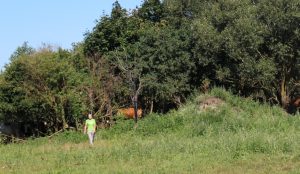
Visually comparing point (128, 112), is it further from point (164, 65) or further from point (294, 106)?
point (294, 106)

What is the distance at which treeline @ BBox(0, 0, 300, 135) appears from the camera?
2670 centimetres

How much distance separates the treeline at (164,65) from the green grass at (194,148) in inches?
110

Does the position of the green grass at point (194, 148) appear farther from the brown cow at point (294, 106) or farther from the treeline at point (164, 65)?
the brown cow at point (294, 106)

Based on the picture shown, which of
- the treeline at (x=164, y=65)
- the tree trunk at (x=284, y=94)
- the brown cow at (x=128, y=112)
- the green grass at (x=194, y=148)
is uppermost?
the treeline at (x=164, y=65)

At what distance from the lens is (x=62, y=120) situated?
29.1 metres

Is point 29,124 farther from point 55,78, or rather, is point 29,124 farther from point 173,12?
point 173,12

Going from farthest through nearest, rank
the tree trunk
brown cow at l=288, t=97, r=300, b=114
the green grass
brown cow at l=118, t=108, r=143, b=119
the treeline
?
brown cow at l=118, t=108, r=143, b=119
brown cow at l=288, t=97, r=300, b=114
the tree trunk
the treeline
the green grass

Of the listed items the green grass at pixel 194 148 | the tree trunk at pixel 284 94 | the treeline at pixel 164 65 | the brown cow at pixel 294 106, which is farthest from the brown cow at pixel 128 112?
the brown cow at pixel 294 106

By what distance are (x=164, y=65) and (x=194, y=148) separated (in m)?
14.0

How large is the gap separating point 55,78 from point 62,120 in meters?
2.58

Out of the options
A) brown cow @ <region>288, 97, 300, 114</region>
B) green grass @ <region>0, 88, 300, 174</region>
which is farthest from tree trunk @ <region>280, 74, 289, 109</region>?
green grass @ <region>0, 88, 300, 174</region>

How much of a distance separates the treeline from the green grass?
2797 mm

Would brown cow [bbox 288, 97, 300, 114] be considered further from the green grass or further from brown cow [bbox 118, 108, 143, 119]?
brown cow [bbox 118, 108, 143, 119]

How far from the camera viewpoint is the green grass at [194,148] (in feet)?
44.0
